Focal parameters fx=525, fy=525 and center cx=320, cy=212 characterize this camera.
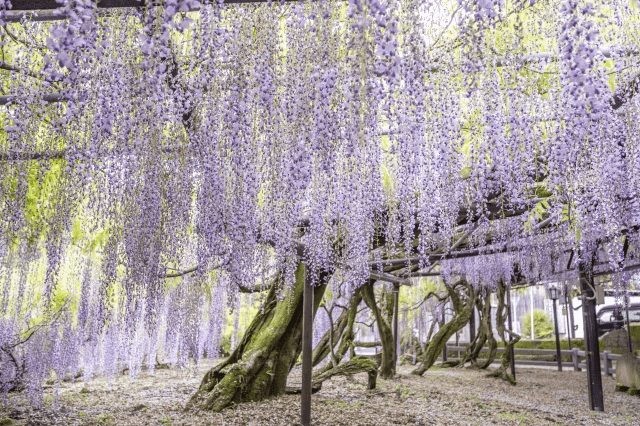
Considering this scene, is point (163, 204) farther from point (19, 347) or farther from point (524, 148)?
point (19, 347)

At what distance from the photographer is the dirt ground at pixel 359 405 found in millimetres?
5918

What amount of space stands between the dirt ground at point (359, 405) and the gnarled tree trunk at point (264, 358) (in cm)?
19

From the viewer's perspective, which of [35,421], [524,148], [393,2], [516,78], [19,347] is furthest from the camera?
[19,347]

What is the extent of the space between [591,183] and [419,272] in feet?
21.3

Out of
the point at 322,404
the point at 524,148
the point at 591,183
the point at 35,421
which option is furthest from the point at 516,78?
the point at 35,421

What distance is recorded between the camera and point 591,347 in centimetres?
721

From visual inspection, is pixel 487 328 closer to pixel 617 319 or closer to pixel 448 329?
pixel 448 329

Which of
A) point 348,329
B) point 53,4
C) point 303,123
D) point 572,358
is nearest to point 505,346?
point 348,329

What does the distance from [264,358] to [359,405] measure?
1.50 metres

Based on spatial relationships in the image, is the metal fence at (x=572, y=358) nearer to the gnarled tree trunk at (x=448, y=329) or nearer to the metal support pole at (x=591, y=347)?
the gnarled tree trunk at (x=448, y=329)

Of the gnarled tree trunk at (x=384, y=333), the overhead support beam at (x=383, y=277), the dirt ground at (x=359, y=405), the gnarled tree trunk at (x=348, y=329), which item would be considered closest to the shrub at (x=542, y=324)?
the dirt ground at (x=359, y=405)

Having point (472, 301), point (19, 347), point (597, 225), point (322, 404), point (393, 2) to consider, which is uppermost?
point (393, 2)

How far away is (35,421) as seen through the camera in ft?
18.4

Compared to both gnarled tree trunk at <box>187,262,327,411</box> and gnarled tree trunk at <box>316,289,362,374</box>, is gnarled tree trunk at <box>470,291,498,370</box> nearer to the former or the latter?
gnarled tree trunk at <box>316,289,362,374</box>
